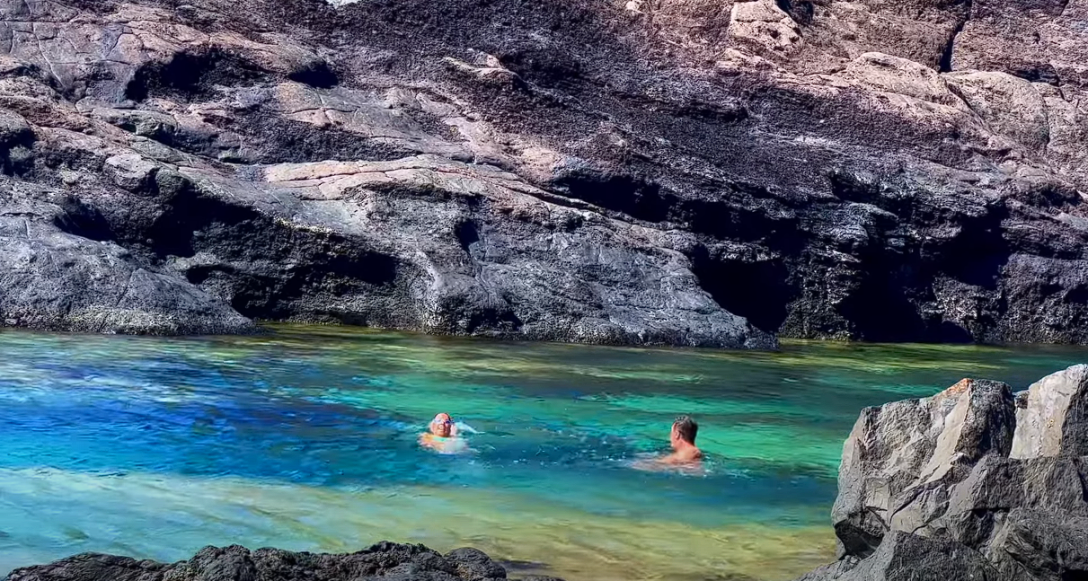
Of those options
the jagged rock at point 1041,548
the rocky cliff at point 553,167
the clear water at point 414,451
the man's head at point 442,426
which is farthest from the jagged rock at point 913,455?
the rocky cliff at point 553,167

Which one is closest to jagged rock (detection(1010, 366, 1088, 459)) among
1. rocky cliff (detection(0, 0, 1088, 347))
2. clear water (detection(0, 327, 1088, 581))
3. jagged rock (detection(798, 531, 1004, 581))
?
jagged rock (detection(798, 531, 1004, 581))

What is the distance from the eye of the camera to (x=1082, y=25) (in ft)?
78.9

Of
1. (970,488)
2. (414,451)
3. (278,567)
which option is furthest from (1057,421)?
(414,451)

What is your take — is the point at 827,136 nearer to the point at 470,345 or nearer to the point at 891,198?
the point at 891,198

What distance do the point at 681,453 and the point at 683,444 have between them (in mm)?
82

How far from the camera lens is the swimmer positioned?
7.68 metres

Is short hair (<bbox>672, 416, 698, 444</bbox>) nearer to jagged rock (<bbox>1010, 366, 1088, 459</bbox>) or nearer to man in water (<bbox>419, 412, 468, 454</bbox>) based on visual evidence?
man in water (<bbox>419, 412, 468, 454</bbox>)

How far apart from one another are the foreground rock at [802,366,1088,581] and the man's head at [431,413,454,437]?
134 inches

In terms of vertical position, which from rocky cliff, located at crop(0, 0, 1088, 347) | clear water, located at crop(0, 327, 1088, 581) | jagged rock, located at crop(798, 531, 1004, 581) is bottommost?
clear water, located at crop(0, 327, 1088, 581)

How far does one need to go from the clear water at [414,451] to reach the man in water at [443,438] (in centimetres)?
11

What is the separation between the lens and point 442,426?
8094mm

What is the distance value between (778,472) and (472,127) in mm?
11992

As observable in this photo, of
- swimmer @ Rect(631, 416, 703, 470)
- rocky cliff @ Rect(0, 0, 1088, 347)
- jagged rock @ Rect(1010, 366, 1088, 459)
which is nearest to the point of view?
jagged rock @ Rect(1010, 366, 1088, 459)

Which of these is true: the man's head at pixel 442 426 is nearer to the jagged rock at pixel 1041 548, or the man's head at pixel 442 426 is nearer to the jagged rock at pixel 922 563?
the jagged rock at pixel 922 563
